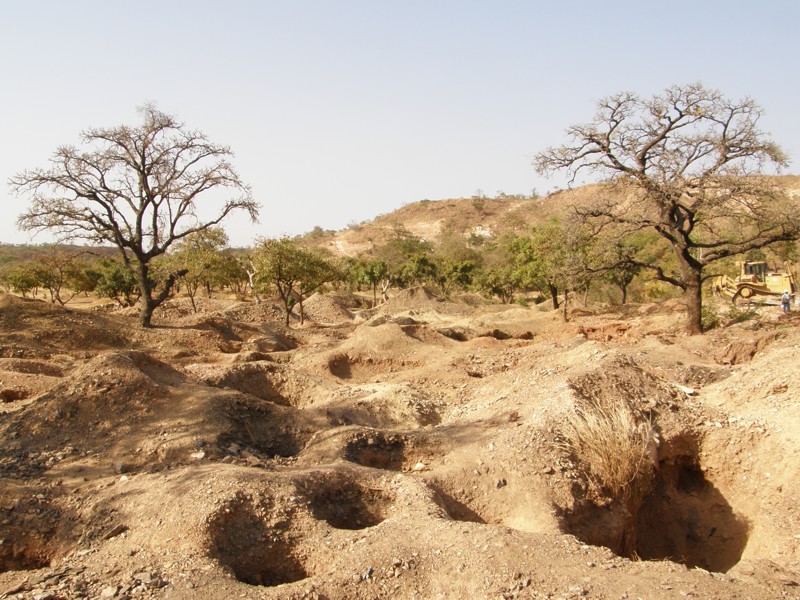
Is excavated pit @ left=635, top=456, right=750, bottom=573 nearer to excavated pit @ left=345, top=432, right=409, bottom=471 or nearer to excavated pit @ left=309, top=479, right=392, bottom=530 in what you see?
excavated pit @ left=345, top=432, right=409, bottom=471

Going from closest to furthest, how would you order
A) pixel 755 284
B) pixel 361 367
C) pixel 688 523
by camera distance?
1. pixel 688 523
2. pixel 361 367
3. pixel 755 284

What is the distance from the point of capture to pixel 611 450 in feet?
23.5

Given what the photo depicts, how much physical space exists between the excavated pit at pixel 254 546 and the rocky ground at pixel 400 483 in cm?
2

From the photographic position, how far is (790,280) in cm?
2736

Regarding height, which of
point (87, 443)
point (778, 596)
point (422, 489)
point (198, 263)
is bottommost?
point (778, 596)

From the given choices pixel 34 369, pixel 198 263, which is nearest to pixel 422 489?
pixel 34 369

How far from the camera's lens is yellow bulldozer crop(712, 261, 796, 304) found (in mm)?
27328

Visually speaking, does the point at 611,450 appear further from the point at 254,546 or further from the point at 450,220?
the point at 450,220

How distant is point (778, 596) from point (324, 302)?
28.1 meters

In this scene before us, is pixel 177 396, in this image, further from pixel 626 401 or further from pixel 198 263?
pixel 198 263

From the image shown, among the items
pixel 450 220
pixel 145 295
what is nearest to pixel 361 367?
pixel 145 295

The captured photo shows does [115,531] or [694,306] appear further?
[694,306]

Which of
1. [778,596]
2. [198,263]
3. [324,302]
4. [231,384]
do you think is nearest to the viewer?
[778,596]

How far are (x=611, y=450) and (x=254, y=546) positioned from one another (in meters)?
4.02
